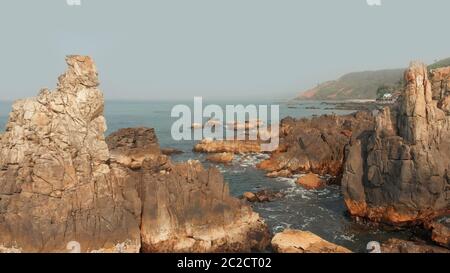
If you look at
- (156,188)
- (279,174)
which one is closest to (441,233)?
(156,188)

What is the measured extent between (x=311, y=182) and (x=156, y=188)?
2297 cm

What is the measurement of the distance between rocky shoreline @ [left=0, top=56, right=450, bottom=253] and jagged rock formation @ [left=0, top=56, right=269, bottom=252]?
0.20 feet

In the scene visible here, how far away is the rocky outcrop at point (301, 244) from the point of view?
82.6ft

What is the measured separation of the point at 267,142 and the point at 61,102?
49264 millimetres

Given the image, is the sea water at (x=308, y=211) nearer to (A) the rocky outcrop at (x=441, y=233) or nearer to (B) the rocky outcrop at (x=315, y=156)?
(A) the rocky outcrop at (x=441, y=233)

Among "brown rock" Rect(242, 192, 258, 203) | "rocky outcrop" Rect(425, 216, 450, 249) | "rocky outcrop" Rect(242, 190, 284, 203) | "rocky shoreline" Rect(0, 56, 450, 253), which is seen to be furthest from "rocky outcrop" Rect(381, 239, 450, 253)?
"brown rock" Rect(242, 192, 258, 203)

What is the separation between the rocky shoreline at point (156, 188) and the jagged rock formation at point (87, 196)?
0.06 meters

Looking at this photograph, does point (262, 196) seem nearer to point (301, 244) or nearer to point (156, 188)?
point (301, 244)

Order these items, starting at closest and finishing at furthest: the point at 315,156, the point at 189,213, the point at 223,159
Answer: the point at 189,213 → the point at 315,156 → the point at 223,159

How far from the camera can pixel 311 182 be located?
44.8m

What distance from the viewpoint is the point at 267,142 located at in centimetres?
7088

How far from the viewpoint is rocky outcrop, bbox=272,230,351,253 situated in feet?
82.6

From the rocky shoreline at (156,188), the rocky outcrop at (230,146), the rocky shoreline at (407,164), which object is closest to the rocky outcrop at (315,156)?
the rocky outcrop at (230,146)
